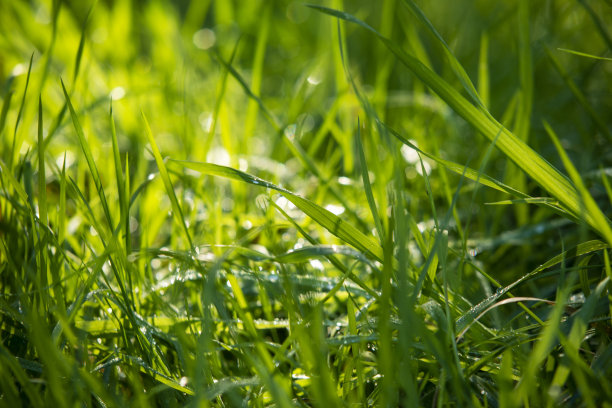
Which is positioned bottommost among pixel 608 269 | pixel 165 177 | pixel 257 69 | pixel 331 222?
pixel 608 269

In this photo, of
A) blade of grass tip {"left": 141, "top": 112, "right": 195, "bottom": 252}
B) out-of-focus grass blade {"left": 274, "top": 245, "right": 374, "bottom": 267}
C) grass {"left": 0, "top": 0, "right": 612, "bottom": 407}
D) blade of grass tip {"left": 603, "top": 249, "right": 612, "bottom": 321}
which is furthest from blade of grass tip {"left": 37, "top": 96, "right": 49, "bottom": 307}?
blade of grass tip {"left": 603, "top": 249, "right": 612, "bottom": 321}

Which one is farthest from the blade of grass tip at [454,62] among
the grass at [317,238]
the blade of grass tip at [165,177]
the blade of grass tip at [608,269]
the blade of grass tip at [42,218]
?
the blade of grass tip at [42,218]

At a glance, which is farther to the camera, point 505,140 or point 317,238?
point 317,238

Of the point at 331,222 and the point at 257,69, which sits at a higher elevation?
Answer: the point at 257,69

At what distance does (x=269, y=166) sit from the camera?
0.98 metres

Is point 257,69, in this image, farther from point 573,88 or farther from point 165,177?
point 573,88

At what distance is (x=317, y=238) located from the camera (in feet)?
2.68

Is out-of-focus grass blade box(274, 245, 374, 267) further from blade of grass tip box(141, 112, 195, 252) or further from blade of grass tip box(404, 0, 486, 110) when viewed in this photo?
blade of grass tip box(404, 0, 486, 110)

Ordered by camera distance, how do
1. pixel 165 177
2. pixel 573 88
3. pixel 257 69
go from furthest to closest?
pixel 257 69
pixel 573 88
pixel 165 177

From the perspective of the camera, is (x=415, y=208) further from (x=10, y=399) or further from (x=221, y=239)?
(x=10, y=399)

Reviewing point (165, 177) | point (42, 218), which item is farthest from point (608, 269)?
point (42, 218)

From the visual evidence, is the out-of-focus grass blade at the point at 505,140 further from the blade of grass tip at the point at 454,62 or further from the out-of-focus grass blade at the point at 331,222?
the out-of-focus grass blade at the point at 331,222

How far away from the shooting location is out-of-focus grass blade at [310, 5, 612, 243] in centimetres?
55

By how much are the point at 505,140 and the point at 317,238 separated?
35 centimetres
